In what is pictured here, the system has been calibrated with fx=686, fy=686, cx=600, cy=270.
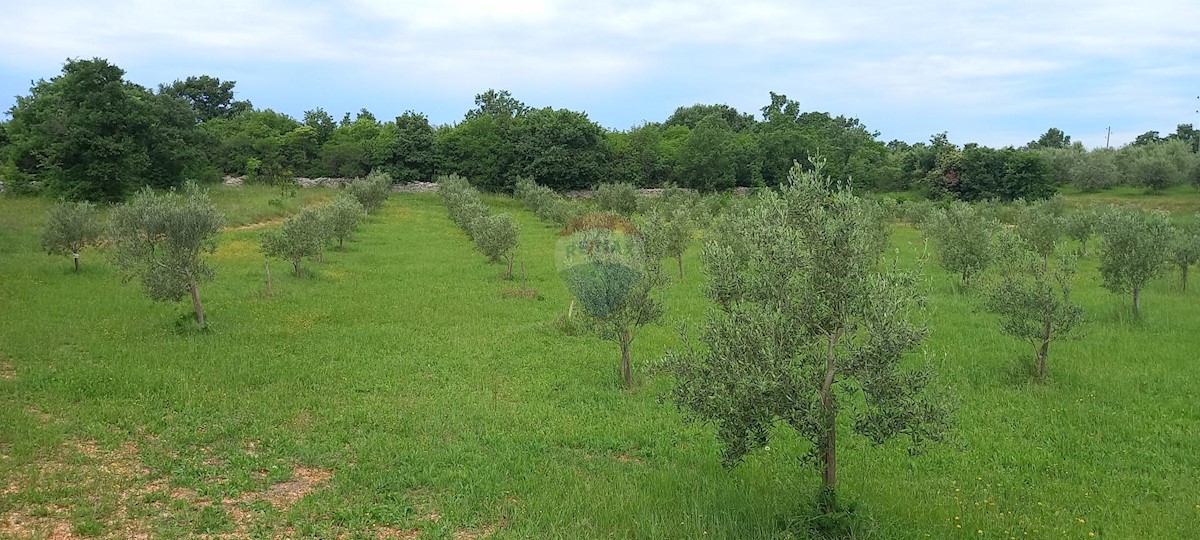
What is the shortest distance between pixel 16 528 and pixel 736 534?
10.6 meters

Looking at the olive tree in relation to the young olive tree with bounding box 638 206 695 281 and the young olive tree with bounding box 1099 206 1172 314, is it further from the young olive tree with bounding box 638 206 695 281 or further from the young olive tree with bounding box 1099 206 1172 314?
the young olive tree with bounding box 638 206 695 281

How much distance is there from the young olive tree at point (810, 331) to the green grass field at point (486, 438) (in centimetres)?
108

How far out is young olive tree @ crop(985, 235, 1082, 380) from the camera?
18.5 meters

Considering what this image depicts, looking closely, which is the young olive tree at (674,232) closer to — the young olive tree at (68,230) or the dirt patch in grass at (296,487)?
the dirt patch in grass at (296,487)

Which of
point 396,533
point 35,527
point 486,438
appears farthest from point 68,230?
point 396,533

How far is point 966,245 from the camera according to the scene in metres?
32.0

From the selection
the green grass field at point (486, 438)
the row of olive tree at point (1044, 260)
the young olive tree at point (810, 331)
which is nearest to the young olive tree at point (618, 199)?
the row of olive tree at point (1044, 260)

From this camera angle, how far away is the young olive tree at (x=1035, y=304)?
1845cm

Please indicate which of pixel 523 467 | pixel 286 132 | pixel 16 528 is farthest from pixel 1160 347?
pixel 286 132

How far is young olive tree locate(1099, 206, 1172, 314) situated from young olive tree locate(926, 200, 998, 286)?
561 centimetres

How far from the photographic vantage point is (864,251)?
9352 millimetres

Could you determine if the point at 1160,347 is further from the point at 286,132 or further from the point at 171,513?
the point at 286,132

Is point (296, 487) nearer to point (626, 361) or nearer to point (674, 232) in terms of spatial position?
point (626, 361)

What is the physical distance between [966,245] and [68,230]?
137ft
